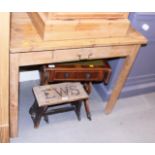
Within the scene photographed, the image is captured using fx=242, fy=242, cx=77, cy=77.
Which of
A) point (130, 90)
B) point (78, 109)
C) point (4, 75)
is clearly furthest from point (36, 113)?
point (130, 90)

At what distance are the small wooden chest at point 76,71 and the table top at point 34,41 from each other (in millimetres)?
322

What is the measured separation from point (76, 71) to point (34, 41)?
1.57ft

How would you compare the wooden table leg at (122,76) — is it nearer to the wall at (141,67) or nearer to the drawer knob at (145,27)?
the wall at (141,67)

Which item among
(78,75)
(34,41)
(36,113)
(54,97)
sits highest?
(34,41)

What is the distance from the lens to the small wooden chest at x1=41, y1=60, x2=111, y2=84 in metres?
1.67

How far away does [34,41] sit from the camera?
130cm

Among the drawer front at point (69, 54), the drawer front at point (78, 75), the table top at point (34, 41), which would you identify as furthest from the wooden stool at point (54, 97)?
the table top at point (34, 41)

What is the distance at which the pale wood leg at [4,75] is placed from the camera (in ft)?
3.52

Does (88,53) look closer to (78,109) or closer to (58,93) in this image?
(58,93)

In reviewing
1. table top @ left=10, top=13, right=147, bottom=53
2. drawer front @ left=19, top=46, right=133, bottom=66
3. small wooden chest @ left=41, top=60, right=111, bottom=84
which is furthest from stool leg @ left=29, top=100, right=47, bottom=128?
table top @ left=10, top=13, right=147, bottom=53

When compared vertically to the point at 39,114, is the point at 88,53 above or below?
above

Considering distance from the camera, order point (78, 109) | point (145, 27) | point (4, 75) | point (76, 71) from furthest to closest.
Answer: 1. point (78, 109)
2. point (145, 27)
3. point (76, 71)
4. point (4, 75)
